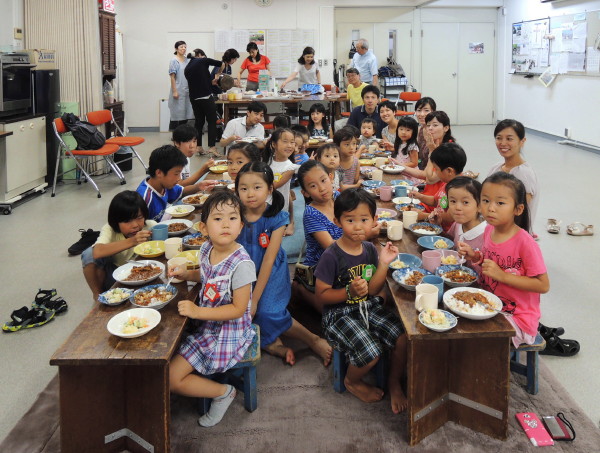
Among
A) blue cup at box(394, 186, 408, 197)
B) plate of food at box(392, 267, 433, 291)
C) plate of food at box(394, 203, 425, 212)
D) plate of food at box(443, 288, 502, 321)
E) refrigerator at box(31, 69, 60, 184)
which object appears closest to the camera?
plate of food at box(443, 288, 502, 321)

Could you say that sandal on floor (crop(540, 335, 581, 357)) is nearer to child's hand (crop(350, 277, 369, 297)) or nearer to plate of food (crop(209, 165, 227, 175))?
child's hand (crop(350, 277, 369, 297))

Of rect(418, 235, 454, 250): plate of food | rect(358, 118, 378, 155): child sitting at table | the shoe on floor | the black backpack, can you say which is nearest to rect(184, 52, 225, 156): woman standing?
the black backpack

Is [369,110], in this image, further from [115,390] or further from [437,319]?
[115,390]

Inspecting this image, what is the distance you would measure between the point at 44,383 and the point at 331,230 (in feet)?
5.33

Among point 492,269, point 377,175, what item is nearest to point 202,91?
point 377,175

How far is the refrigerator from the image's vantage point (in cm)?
636

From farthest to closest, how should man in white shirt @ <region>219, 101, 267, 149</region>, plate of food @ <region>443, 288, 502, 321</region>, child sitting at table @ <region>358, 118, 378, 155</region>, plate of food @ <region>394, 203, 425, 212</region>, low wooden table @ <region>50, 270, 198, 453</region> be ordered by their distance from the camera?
1. man in white shirt @ <region>219, 101, 267, 149</region>
2. child sitting at table @ <region>358, 118, 378, 155</region>
3. plate of food @ <region>394, 203, 425, 212</region>
4. plate of food @ <region>443, 288, 502, 321</region>
5. low wooden table @ <region>50, 270, 198, 453</region>

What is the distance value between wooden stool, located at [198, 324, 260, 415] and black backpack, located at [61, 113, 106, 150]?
479 centimetres

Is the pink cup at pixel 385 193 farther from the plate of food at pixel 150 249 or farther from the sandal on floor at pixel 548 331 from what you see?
the plate of food at pixel 150 249

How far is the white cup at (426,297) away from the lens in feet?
6.64

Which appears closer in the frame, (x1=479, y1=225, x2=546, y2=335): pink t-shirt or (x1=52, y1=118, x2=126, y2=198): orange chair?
(x1=479, y1=225, x2=546, y2=335): pink t-shirt

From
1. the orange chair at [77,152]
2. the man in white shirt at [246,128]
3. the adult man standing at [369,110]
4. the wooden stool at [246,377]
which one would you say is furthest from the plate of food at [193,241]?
the orange chair at [77,152]

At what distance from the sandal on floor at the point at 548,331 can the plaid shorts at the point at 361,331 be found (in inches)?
36.6

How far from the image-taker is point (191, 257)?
8.04ft
